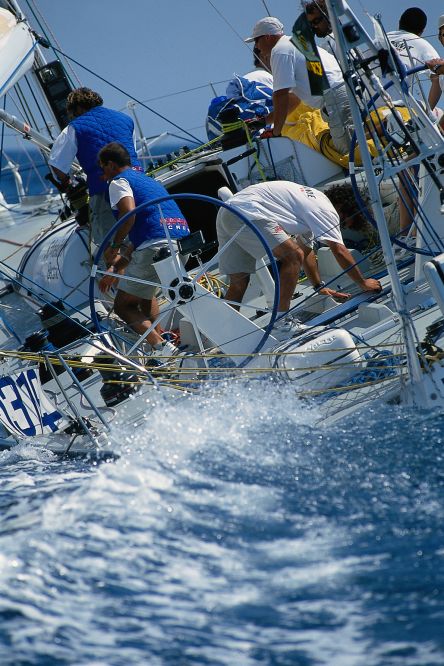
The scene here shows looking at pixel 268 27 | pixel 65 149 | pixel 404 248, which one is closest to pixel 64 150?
pixel 65 149

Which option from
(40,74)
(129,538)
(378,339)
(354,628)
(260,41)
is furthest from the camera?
(40,74)

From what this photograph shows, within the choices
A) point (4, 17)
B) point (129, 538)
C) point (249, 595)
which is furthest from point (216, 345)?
point (4, 17)

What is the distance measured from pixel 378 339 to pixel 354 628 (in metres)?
2.01

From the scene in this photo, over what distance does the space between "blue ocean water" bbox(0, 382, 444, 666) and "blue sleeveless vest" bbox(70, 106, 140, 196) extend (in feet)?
7.20

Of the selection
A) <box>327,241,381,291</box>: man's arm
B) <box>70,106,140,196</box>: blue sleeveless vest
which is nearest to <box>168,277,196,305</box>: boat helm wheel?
<box>327,241,381,291</box>: man's arm

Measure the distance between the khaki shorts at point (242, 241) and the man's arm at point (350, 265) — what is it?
27cm

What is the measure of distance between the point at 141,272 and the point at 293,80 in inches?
62.5

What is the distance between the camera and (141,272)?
5.02 meters

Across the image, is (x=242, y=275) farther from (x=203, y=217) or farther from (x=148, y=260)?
(x=203, y=217)

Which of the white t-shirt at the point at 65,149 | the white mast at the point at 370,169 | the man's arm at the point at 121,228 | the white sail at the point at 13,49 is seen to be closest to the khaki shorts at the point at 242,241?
the man's arm at the point at 121,228

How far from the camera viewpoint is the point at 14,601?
310 centimetres

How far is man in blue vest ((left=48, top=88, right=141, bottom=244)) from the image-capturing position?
5.79 m

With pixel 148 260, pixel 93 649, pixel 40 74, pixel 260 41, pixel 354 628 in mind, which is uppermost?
pixel 40 74

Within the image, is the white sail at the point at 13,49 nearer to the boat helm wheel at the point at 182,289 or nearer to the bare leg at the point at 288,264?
the boat helm wheel at the point at 182,289
